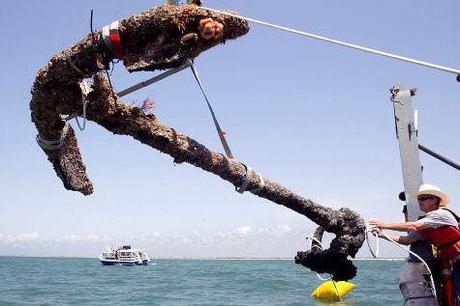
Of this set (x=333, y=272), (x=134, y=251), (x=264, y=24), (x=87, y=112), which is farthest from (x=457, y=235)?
(x=134, y=251)

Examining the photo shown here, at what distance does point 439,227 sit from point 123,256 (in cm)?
8822

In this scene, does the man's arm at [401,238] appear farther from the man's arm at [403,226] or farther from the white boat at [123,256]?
the white boat at [123,256]

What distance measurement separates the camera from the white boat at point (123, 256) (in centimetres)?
8769

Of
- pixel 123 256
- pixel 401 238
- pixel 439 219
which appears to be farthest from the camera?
pixel 123 256

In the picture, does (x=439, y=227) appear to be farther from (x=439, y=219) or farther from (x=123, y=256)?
(x=123, y=256)

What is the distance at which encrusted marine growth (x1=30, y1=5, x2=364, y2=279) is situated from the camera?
162 inches

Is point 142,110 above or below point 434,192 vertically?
above

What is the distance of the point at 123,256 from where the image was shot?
88.1 meters

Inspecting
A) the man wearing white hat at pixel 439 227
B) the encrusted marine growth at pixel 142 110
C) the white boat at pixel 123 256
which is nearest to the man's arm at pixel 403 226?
the man wearing white hat at pixel 439 227

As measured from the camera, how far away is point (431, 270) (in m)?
5.00

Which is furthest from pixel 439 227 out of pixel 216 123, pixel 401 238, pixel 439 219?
pixel 216 123

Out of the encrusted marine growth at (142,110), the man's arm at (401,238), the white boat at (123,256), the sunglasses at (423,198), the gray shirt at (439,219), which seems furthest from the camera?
the white boat at (123,256)

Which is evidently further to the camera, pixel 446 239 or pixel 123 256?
pixel 123 256

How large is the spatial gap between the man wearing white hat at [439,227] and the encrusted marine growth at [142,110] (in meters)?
0.78
